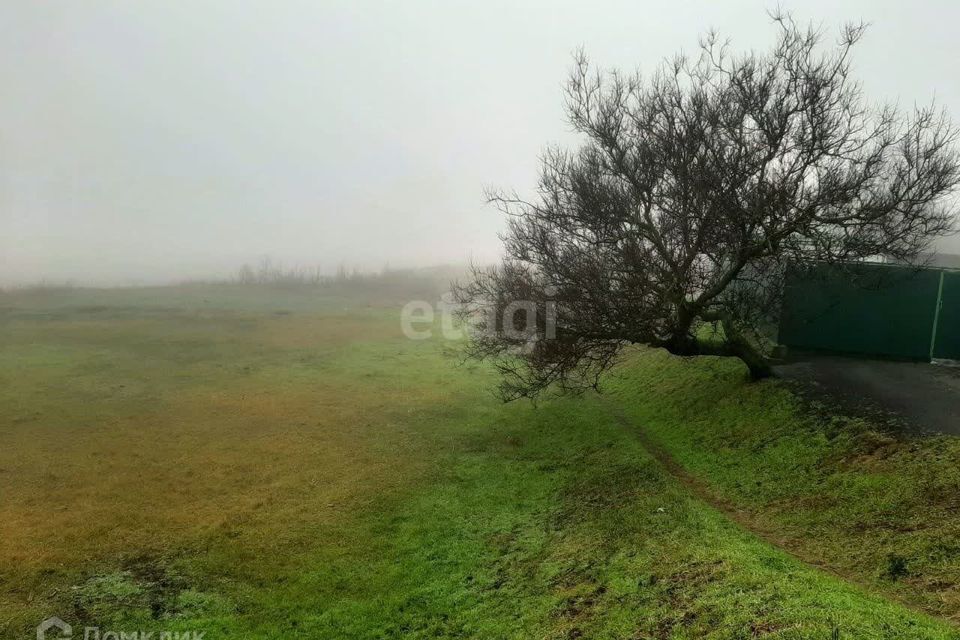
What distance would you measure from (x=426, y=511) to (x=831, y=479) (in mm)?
7215

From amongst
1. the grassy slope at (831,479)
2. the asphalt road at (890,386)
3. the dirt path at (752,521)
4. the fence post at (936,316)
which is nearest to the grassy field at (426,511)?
the grassy slope at (831,479)

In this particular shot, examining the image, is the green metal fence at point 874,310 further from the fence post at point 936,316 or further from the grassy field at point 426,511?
the grassy field at point 426,511

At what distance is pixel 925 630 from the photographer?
4785mm

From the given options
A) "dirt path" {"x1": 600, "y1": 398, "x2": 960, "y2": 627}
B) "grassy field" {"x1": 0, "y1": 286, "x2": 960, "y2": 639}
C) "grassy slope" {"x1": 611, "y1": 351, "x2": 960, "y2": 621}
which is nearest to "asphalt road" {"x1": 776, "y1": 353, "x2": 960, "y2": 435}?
"grassy slope" {"x1": 611, "y1": 351, "x2": 960, "y2": 621}

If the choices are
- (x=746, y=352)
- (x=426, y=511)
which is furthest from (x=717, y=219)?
(x=426, y=511)

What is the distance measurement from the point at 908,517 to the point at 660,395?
8771 mm

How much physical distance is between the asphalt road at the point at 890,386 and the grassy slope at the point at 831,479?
67cm

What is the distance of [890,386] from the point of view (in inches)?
465

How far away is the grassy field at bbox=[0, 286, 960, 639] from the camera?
259 inches

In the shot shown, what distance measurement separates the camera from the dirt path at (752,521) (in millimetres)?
6239

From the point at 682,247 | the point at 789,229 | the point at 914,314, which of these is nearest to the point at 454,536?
the point at 682,247

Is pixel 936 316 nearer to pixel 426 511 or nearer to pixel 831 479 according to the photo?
pixel 831 479

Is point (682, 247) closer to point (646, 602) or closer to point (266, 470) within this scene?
point (646, 602)

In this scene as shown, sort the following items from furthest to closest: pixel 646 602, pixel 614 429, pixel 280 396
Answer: pixel 280 396 < pixel 614 429 < pixel 646 602
